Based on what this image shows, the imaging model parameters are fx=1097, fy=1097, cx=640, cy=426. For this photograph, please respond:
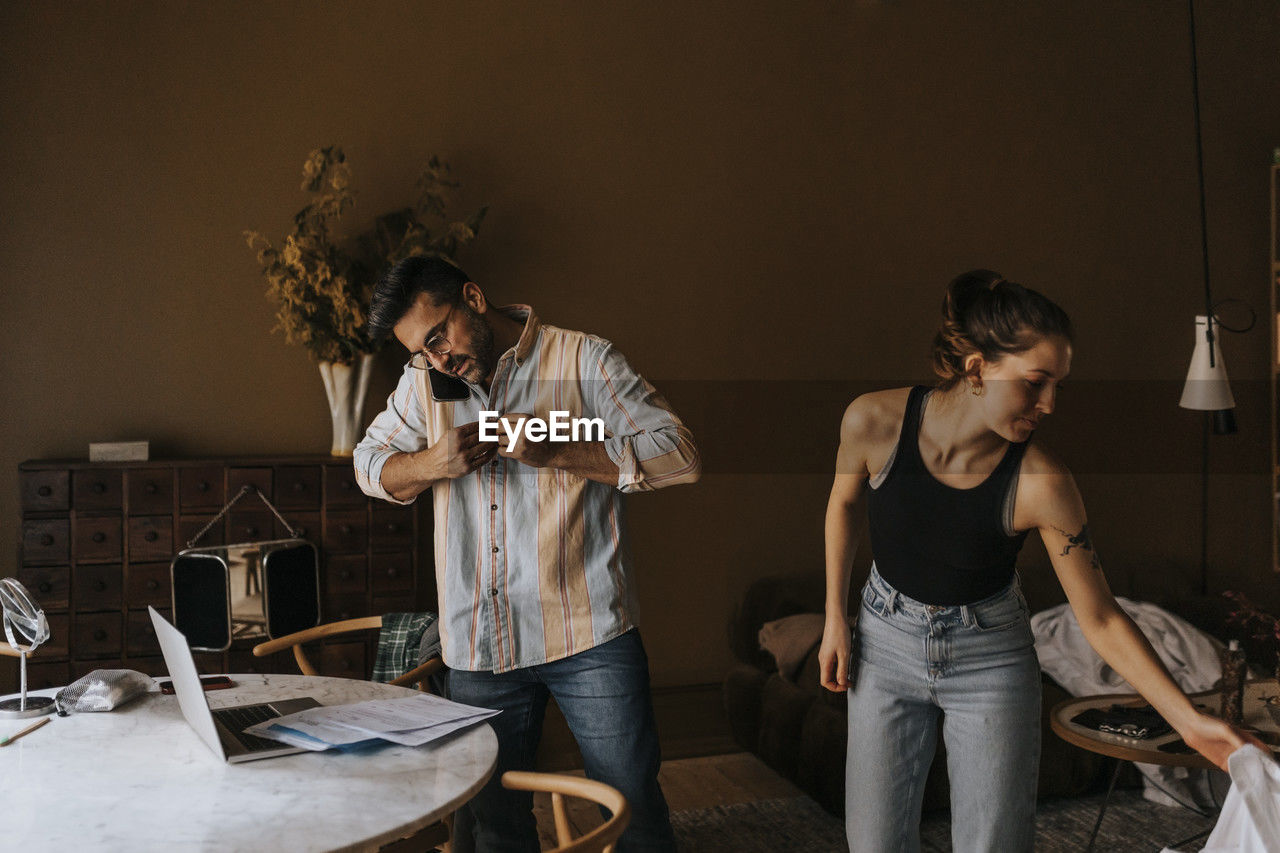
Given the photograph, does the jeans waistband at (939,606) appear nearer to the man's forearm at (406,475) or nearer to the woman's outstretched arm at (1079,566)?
the woman's outstretched arm at (1079,566)

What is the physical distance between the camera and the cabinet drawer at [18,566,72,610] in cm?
325

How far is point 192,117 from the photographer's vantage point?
3.71 meters

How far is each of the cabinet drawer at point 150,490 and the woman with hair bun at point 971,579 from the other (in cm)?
231

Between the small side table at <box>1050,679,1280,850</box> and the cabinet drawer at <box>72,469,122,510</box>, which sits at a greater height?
the cabinet drawer at <box>72,469,122,510</box>

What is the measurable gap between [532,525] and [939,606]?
78cm

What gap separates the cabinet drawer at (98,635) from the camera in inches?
129

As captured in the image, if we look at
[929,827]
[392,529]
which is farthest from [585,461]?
[929,827]

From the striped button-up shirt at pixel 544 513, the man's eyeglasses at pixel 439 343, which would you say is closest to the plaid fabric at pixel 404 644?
the striped button-up shirt at pixel 544 513

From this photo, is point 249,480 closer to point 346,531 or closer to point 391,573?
point 346,531

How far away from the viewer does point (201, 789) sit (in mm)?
1576

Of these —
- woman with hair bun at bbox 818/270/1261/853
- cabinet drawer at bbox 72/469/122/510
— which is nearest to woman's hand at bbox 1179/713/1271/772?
woman with hair bun at bbox 818/270/1261/853

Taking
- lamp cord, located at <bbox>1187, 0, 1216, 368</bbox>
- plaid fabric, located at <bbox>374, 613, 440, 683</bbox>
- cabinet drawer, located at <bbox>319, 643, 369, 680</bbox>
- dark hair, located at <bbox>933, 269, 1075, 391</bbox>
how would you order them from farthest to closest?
lamp cord, located at <bbox>1187, 0, 1216, 368</bbox>
cabinet drawer, located at <bbox>319, 643, 369, 680</bbox>
plaid fabric, located at <bbox>374, 613, 440, 683</bbox>
dark hair, located at <bbox>933, 269, 1075, 391</bbox>

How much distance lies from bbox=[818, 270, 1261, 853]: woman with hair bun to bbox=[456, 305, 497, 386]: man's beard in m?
0.72

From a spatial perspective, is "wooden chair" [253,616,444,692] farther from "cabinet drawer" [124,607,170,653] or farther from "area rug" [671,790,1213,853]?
"area rug" [671,790,1213,853]
